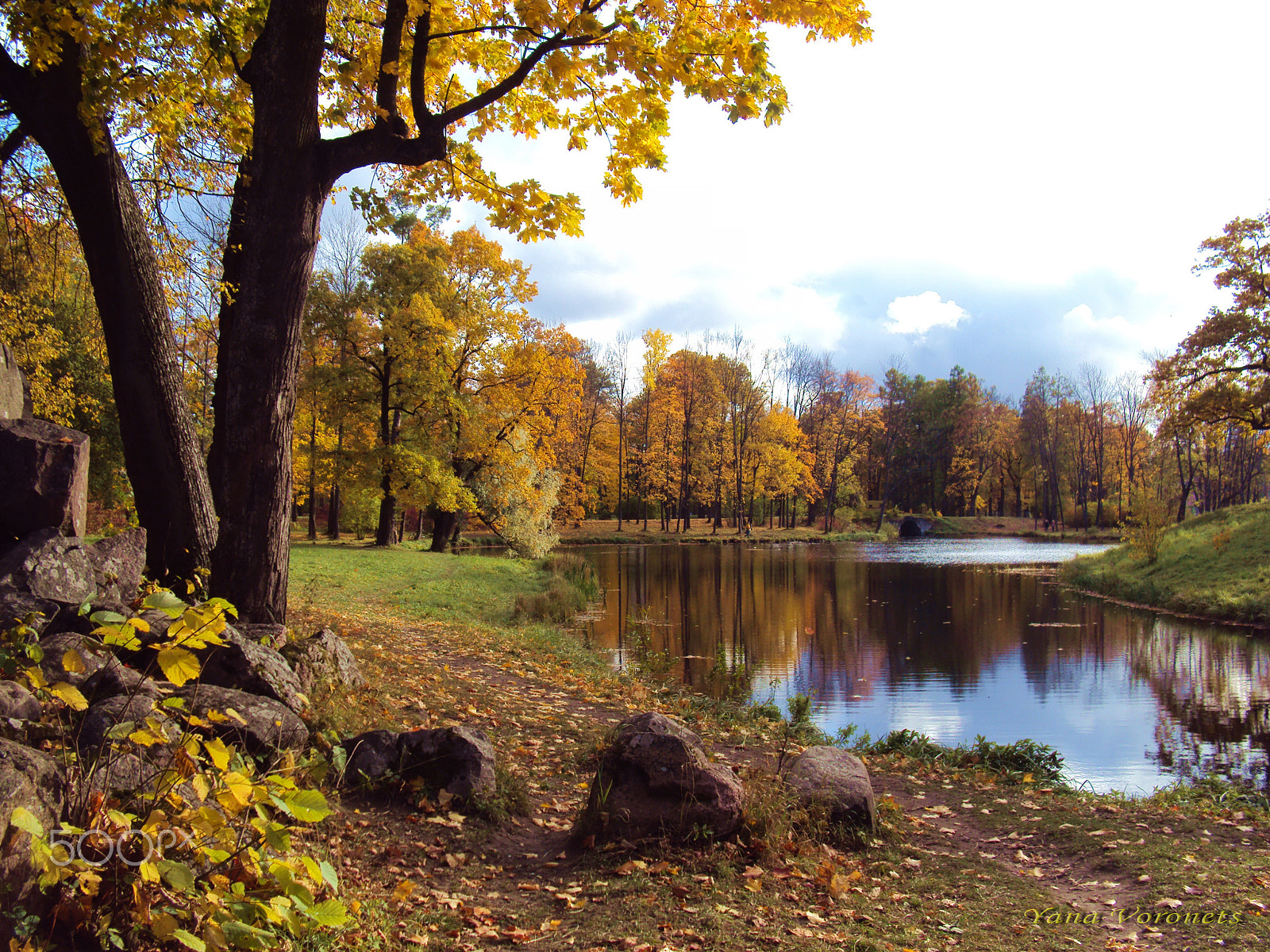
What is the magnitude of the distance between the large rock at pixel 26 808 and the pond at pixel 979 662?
8371 mm

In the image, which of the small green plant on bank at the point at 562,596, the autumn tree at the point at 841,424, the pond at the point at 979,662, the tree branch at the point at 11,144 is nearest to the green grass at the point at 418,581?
the small green plant on bank at the point at 562,596

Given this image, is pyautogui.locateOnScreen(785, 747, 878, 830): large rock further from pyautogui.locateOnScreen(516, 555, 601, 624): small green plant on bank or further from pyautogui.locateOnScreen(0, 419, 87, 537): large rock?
pyautogui.locateOnScreen(516, 555, 601, 624): small green plant on bank

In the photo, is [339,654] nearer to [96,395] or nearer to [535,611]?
[535,611]

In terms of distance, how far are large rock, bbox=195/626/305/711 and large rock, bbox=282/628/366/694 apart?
0.39 m

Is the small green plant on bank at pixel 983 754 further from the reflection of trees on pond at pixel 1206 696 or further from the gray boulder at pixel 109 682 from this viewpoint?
the gray boulder at pixel 109 682

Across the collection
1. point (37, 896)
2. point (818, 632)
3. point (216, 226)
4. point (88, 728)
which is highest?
point (216, 226)

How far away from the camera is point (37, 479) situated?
4.77 metres

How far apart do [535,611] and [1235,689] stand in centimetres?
1260

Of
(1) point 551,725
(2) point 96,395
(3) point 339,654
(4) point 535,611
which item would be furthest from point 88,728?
(2) point 96,395

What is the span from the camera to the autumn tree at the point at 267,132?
550cm

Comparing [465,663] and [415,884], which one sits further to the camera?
[465,663]

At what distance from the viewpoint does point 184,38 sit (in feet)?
20.5

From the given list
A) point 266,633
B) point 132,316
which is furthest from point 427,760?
point 132,316

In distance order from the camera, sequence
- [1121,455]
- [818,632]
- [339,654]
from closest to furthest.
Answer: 1. [339,654]
2. [818,632]
3. [1121,455]
